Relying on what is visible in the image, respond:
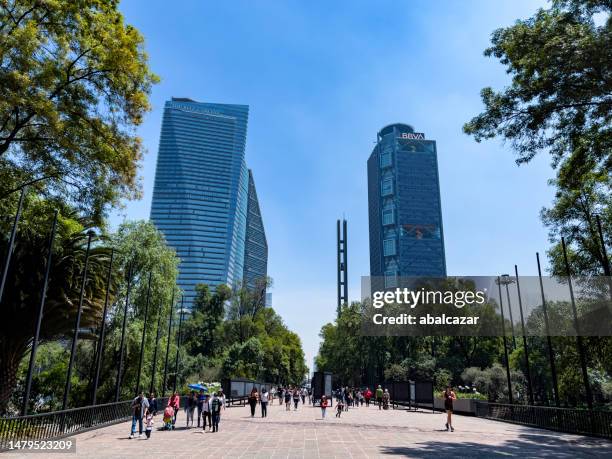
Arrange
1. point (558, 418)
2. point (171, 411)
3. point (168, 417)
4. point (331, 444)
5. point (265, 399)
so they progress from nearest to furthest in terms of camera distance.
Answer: point (331, 444), point (168, 417), point (171, 411), point (558, 418), point (265, 399)

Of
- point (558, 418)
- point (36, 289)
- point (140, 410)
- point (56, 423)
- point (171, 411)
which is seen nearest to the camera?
point (56, 423)

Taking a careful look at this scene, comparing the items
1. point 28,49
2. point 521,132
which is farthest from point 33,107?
point 521,132

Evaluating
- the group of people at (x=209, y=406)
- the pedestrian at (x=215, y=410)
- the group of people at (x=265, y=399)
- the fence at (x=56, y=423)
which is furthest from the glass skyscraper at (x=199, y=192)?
the pedestrian at (x=215, y=410)

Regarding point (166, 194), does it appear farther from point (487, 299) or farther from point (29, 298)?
point (29, 298)

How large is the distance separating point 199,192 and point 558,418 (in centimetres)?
15834

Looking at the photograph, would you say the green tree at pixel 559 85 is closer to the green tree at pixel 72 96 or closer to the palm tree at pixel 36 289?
the green tree at pixel 72 96

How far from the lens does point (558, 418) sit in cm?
1834

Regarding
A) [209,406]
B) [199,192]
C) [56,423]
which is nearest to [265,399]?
[209,406]

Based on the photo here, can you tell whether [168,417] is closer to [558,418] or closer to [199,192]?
[558,418]

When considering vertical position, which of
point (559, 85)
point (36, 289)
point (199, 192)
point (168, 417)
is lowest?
point (168, 417)

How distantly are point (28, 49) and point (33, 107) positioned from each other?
1.72m

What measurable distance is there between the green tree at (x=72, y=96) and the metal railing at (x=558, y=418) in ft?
66.0

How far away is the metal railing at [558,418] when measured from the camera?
15617mm

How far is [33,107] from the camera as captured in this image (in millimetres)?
13156
